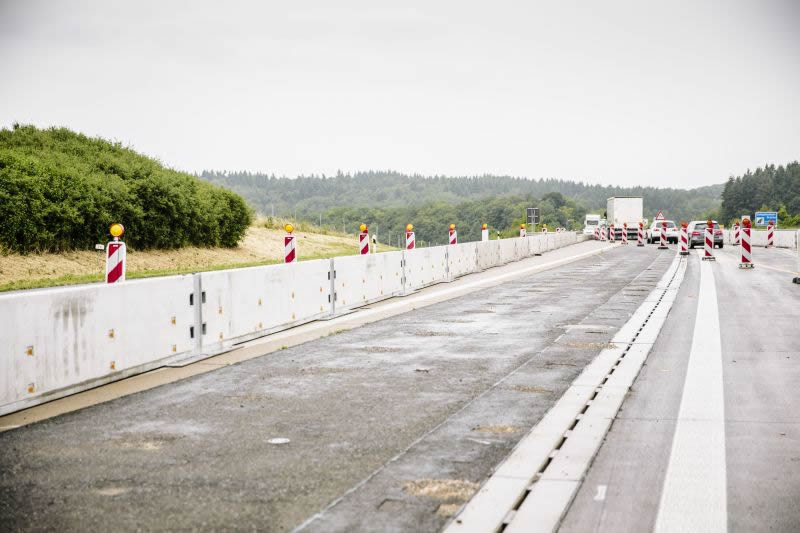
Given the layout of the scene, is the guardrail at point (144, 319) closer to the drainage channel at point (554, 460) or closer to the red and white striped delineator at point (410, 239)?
the drainage channel at point (554, 460)

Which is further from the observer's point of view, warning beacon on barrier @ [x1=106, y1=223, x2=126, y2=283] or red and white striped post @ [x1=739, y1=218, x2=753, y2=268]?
red and white striped post @ [x1=739, y1=218, x2=753, y2=268]

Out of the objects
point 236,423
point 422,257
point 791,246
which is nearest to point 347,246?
point 791,246

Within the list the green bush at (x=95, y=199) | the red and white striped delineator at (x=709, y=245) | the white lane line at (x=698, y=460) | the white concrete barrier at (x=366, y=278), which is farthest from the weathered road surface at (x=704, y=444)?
the red and white striped delineator at (x=709, y=245)

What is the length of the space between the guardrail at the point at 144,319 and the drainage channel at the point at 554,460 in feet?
15.9

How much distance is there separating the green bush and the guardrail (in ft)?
51.3

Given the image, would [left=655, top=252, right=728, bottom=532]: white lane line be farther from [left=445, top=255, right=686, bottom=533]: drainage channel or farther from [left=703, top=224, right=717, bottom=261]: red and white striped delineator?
[left=703, top=224, right=717, bottom=261]: red and white striped delineator

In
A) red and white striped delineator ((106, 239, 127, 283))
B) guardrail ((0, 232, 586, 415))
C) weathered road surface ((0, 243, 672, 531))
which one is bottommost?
weathered road surface ((0, 243, 672, 531))

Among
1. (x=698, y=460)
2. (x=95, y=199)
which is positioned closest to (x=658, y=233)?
(x=95, y=199)

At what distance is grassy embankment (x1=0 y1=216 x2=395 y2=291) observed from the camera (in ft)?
87.6

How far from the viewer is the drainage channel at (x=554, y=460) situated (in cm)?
471

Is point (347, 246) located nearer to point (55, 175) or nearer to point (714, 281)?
point (55, 175)

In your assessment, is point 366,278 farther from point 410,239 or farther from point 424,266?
point 410,239

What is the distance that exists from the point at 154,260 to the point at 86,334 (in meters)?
26.0

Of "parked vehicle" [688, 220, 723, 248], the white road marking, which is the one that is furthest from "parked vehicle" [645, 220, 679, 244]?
the white road marking
